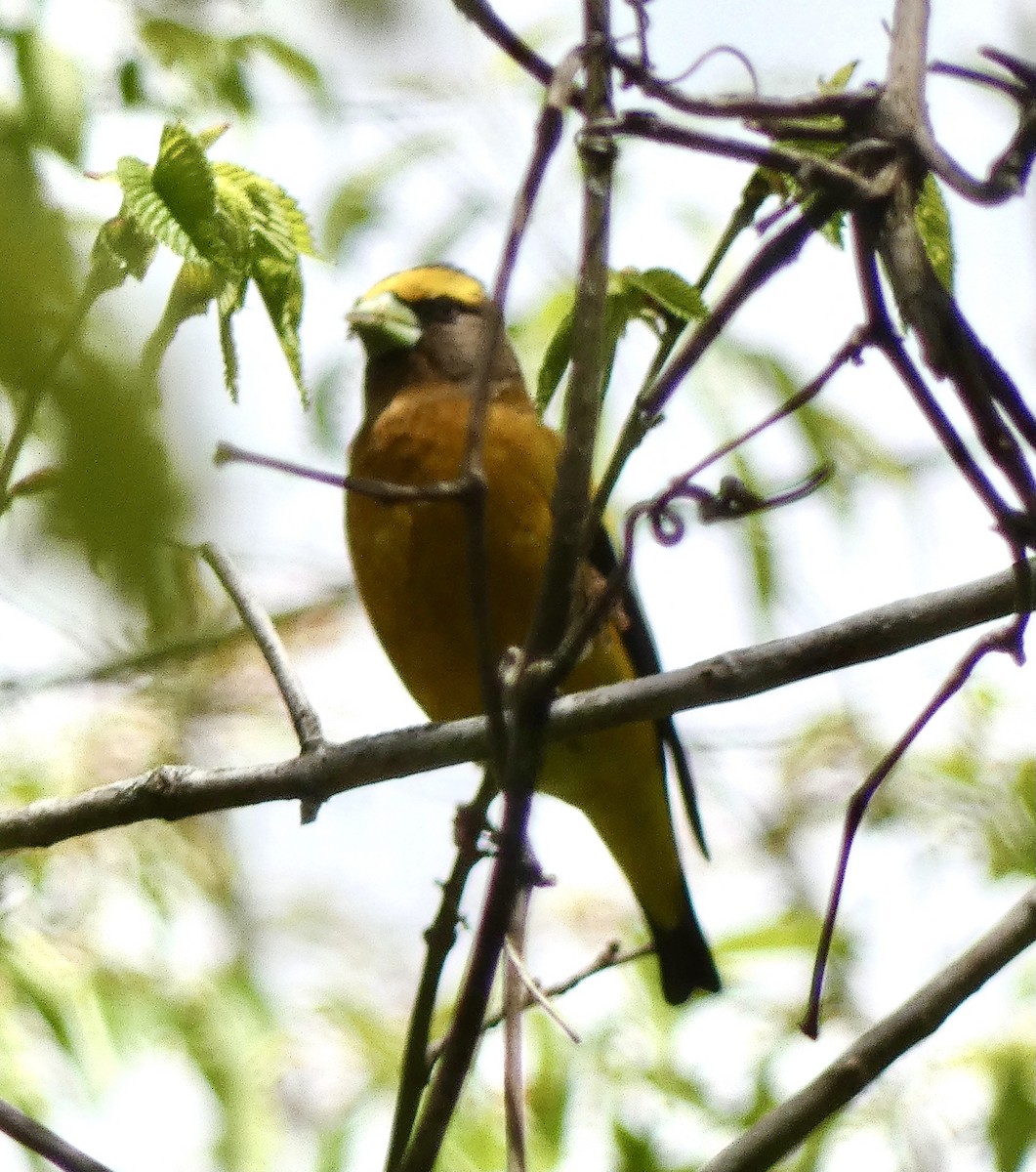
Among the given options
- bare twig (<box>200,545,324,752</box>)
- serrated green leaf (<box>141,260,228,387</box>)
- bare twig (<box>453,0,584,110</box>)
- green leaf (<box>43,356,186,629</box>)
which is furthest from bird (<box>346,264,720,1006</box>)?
green leaf (<box>43,356,186,629</box>)

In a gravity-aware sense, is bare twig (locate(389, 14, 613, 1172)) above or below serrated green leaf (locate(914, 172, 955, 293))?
below

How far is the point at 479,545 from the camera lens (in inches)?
61.4

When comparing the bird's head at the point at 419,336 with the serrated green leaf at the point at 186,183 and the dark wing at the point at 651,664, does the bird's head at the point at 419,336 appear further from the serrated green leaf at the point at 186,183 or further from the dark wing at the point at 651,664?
the serrated green leaf at the point at 186,183

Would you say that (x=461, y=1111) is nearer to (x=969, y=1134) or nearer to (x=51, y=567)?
(x=969, y=1134)

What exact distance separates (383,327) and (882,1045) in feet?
8.96

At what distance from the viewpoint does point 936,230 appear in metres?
1.87

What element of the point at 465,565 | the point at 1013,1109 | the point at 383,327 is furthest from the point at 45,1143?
the point at 383,327

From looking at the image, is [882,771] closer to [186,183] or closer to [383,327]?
[186,183]

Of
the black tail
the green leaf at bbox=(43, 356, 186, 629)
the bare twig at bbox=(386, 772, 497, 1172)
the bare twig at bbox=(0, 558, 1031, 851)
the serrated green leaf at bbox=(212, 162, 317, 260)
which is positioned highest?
the serrated green leaf at bbox=(212, 162, 317, 260)

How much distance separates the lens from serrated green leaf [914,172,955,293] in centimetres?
184

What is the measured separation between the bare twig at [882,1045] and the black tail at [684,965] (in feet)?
7.91

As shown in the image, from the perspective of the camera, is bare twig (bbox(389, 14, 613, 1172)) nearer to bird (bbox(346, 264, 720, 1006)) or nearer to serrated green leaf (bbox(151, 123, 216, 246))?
serrated green leaf (bbox(151, 123, 216, 246))

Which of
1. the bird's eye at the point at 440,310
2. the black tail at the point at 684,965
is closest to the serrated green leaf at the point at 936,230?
the bird's eye at the point at 440,310

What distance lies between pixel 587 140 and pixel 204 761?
18.2ft
